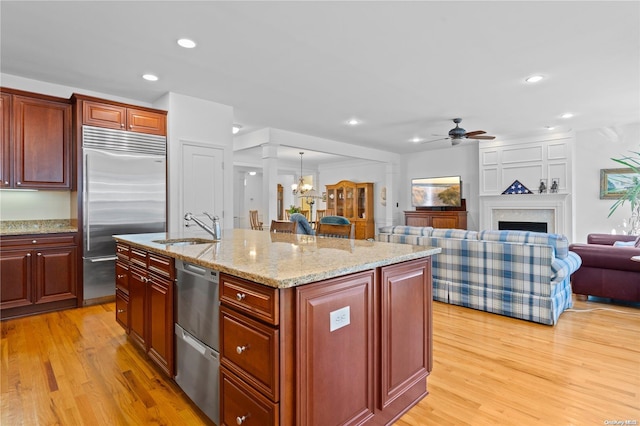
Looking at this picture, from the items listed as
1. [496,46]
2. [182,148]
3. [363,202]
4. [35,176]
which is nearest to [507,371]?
[496,46]

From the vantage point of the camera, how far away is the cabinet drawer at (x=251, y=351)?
125 centimetres

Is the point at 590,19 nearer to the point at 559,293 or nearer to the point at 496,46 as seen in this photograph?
the point at 496,46

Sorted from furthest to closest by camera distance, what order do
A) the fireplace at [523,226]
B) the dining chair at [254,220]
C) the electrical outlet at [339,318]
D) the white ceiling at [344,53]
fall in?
1. the dining chair at [254,220]
2. the fireplace at [523,226]
3. the white ceiling at [344,53]
4. the electrical outlet at [339,318]

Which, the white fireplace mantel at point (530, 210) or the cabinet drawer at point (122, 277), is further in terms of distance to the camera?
the white fireplace mantel at point (530, 210)

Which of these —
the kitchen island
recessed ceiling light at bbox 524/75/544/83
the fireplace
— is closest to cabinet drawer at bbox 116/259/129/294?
the kitchen island

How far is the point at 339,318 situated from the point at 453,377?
1.23 m

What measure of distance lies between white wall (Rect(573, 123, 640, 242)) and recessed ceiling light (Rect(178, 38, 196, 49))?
696 centimetres

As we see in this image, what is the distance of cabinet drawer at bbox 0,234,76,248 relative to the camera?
127 inches

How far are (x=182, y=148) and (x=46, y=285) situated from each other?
6.78 ft

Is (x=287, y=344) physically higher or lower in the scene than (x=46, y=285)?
higher

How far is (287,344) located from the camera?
126cm

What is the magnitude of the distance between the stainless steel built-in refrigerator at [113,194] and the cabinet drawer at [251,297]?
9.71 ft

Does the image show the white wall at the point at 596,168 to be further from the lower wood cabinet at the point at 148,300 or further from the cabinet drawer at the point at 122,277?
the cabinet drawer at the point at 122,277

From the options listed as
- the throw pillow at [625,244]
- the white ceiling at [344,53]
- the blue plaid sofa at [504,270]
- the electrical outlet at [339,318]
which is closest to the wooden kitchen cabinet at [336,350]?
the electrical outlet at [339,318]
